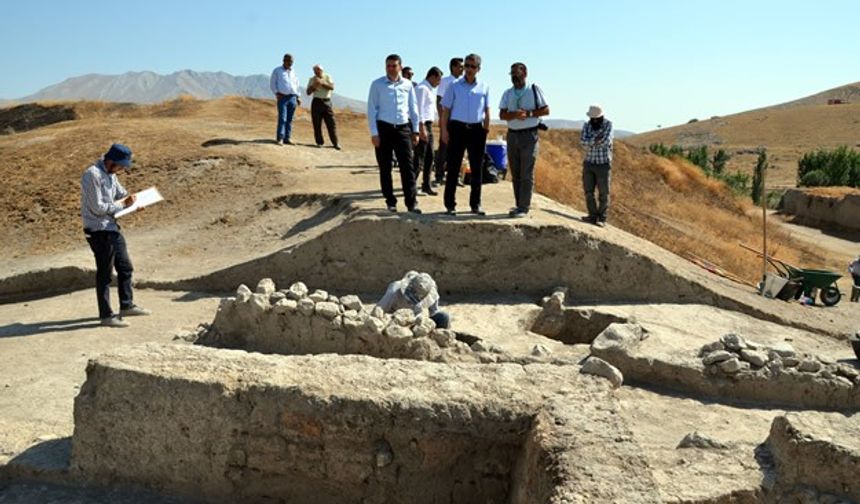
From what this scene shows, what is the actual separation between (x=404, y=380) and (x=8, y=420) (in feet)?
9.28

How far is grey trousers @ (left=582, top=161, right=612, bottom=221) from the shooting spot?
33.5ft

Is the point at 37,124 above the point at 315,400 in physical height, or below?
above

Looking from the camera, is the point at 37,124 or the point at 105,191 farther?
the point at 37,124

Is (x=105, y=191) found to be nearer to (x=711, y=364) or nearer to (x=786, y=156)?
(x=711, y=364)

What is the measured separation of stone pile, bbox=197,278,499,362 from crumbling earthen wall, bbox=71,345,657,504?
5.28ft

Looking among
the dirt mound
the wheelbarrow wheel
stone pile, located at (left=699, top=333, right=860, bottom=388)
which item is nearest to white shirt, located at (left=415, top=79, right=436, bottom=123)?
stone pile, located at (left=699, top=333, right=860, bottom=388)

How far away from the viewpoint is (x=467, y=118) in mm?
9000

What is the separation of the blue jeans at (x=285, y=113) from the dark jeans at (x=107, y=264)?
23.9 ft

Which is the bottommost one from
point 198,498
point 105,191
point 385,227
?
point 198,498

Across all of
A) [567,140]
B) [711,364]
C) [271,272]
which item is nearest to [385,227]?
[271,272]

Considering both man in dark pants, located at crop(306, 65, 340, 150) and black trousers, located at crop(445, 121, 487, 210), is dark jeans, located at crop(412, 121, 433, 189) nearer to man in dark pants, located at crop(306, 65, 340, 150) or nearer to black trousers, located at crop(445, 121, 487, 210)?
black trousers, located at crop(445, 121, 487, 210)

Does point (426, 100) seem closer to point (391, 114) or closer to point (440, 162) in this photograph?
point (440, 162)

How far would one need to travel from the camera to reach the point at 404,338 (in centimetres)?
633

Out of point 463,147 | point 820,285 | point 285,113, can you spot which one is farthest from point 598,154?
point 285,113
